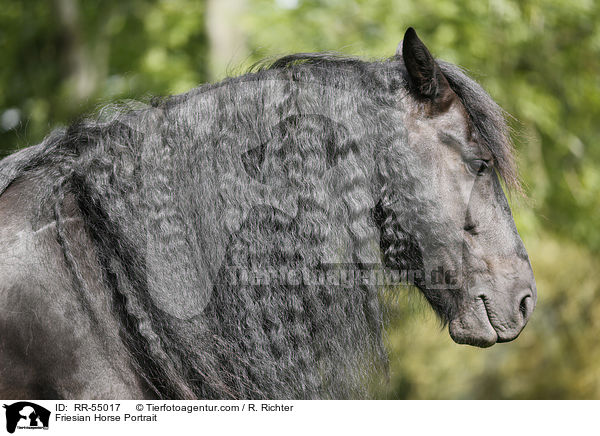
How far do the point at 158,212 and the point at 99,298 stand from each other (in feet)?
1.06

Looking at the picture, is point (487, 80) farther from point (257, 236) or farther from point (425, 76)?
point (257, 236)

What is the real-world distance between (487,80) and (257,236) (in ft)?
15.7

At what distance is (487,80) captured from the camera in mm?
5836

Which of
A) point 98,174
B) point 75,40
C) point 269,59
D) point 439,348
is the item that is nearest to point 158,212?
point 98,174

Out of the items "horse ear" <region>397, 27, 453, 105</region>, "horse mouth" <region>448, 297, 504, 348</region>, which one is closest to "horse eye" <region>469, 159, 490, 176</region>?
"horse ear" <region>397, 27, 453, 105</region>

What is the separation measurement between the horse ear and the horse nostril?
29.8 inches

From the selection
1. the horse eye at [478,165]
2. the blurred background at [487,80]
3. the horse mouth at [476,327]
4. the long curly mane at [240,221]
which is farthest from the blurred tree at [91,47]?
the horse mouth at [476,327]

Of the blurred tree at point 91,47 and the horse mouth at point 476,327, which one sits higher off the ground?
the blurred tree at point 91,47

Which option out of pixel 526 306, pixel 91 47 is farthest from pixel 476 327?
pixel 91 47

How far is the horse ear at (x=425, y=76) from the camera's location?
1.97m

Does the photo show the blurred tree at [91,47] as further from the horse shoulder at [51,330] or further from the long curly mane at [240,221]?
the horse shoulder at [51,330]

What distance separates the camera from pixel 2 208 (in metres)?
1.74
